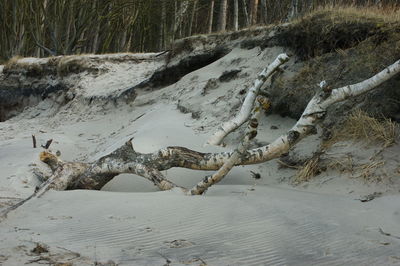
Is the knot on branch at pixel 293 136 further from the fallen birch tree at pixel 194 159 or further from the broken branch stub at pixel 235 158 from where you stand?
the broken branch stub at pixel 235 158

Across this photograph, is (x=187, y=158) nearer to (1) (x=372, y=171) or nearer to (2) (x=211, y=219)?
(2) (x=211, y=219)

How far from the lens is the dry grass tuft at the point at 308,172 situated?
193 inches

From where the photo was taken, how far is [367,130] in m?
5.14

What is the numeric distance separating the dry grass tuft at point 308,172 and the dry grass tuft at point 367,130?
53 centimetres

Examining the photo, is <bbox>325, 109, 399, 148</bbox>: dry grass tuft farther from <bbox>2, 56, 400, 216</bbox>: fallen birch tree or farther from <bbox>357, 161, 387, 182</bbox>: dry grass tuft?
<bbox>2, 56, 400, 216</bbox>: fallen birch tree

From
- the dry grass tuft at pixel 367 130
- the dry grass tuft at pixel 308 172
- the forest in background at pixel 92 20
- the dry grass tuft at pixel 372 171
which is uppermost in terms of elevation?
the forest in background at pixel 92 20

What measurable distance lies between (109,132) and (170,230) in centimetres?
665

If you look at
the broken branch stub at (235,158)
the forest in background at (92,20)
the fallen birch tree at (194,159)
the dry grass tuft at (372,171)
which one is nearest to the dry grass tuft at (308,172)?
the fallen birch tree at (194,159)

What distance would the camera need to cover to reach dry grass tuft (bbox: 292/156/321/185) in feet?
16.1

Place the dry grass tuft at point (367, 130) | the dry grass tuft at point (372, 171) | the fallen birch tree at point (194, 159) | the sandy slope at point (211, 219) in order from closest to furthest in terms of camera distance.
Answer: the sandy slope at point (211, 219), the dry grass tuft at point (372, 171), the fallen birch tree at point (194, 159), the dry grass tuft at point (367, 130)

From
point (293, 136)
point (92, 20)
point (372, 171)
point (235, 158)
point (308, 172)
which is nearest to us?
point (372, 171)

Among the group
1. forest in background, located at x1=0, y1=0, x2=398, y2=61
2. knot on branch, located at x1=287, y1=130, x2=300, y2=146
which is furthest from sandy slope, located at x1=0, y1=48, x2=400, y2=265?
forest in background, located at x1=0, y1=0, x2=398, y2=61

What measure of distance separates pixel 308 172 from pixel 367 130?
0.89 meters

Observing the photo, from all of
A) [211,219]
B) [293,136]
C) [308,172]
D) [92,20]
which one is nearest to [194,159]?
[293,136]
